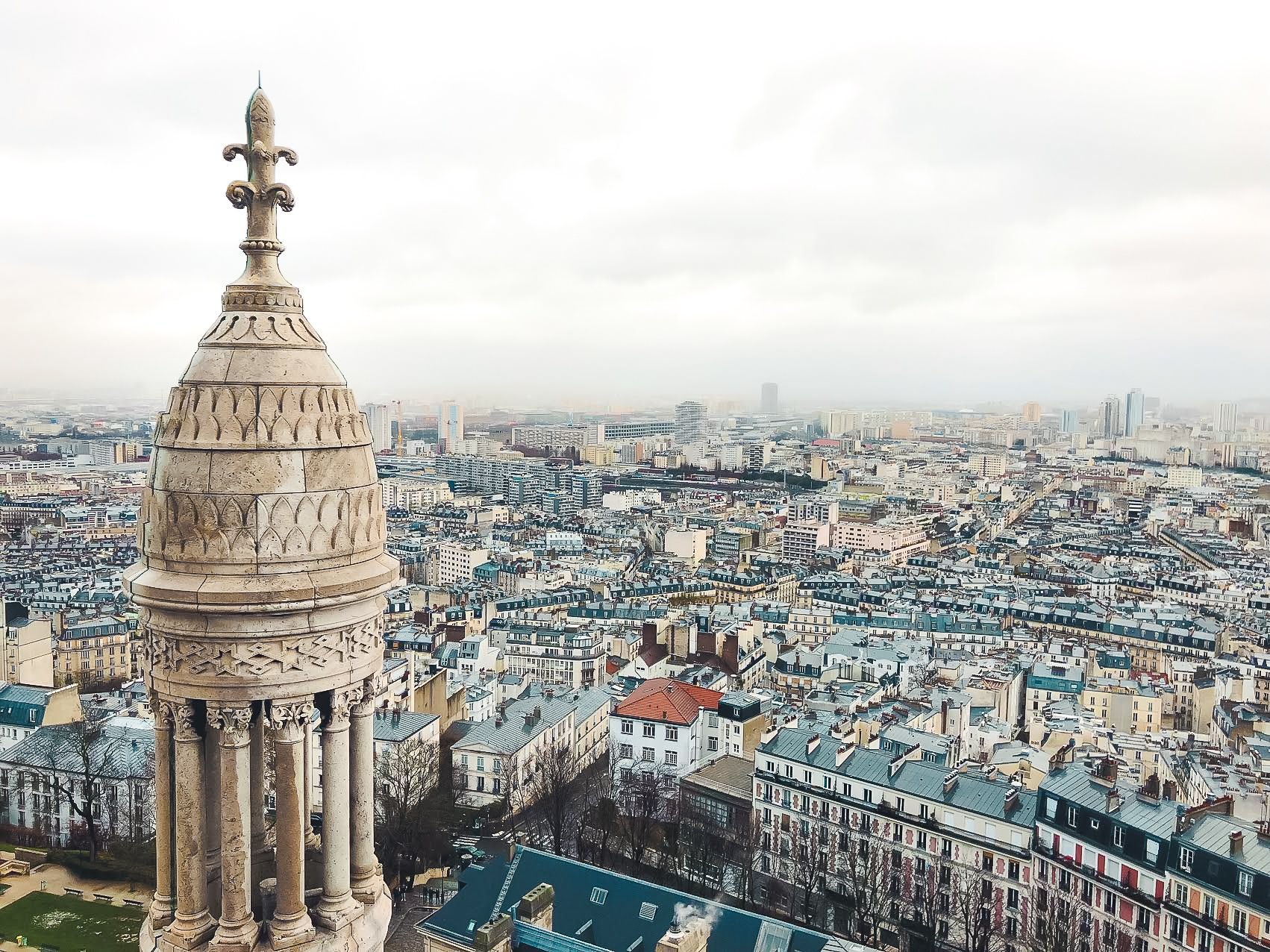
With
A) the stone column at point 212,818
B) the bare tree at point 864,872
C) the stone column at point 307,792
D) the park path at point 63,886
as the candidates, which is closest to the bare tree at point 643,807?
the bare tree at point 864,872

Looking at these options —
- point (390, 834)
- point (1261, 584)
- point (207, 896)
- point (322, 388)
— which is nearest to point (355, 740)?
point (207, 896)

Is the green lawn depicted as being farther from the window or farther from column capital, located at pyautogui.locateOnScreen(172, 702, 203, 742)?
the window

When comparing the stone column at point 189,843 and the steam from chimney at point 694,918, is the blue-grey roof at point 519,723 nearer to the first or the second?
the steam from chimney at point 694,918

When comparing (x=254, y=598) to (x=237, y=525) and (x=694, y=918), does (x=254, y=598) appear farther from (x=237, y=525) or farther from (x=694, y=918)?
(x=694, y=918)

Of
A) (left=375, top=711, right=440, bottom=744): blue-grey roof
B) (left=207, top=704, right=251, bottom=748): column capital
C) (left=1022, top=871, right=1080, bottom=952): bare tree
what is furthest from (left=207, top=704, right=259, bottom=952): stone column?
(left=375, top=711, right=440, bottom=744): blue-grey roof

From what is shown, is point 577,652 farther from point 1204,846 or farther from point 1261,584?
point 1261,584

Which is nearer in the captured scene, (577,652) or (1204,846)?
(1204,846)
